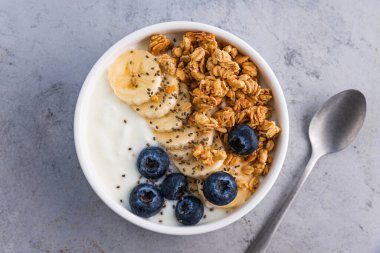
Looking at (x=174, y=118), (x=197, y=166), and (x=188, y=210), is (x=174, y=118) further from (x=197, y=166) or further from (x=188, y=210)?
(x=188, y=210)

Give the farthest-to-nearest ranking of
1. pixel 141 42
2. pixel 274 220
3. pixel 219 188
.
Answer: pixel 274 220 < pixel 141 42 < pixel 219 188

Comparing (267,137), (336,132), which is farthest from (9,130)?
(336,132)

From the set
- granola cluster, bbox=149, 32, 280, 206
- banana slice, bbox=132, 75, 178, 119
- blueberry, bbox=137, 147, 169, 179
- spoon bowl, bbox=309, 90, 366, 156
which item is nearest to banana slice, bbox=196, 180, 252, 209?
granola cluster, bbox=149, 32, 280, 206

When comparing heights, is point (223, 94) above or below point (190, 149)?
above

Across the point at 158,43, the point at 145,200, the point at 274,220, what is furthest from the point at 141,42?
the point at 274,220

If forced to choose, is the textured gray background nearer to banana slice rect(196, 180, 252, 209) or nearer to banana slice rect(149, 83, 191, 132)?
banana slice rect(196, 180, 252, 209)

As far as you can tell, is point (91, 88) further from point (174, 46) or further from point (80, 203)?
point (80, 203)

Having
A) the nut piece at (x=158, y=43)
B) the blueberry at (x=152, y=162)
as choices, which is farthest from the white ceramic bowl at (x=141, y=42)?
the blueberry at (x=152, y=162)
